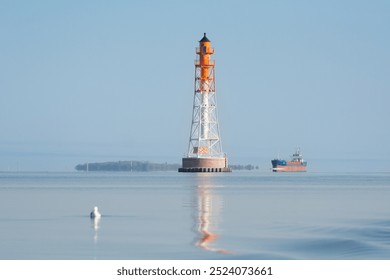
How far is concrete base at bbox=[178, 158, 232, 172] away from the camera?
137500mm

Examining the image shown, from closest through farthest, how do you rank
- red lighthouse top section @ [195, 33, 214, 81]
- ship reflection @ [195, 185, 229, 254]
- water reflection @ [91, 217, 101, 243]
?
ship reflection @ [195, 185, 229, 254]
water reflection @ [91, 217, 101, 243]
red lighthouse top section @ [195, 33, 214, 81]

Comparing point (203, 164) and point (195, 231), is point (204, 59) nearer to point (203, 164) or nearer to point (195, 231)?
point (203, 164)

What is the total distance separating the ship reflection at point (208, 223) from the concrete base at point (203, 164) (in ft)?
261

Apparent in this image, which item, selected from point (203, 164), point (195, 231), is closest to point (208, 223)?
point (195, 231)

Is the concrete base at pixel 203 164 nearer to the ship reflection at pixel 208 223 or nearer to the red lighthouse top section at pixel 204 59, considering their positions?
the red lighthouse top section at pixel 204 59

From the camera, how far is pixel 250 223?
3759 centimetres

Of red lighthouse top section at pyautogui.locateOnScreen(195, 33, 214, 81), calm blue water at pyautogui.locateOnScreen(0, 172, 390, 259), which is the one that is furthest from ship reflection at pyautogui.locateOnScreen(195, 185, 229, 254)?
red lighthouse top section at pyautogui.locateOnScreen(195, 33, 214, 81)

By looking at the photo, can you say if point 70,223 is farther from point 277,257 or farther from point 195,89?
point 195,89

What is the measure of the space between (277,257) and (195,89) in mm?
110636

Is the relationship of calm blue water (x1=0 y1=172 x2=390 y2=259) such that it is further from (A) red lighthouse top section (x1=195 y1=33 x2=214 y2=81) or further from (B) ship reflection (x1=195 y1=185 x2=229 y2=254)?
(A) red lighthouse top section (x1=195 y1=33 x2=214 y2=81)

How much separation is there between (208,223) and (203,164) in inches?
3951

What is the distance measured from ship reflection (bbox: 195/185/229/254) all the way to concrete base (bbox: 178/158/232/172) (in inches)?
3127

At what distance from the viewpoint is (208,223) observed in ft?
123
